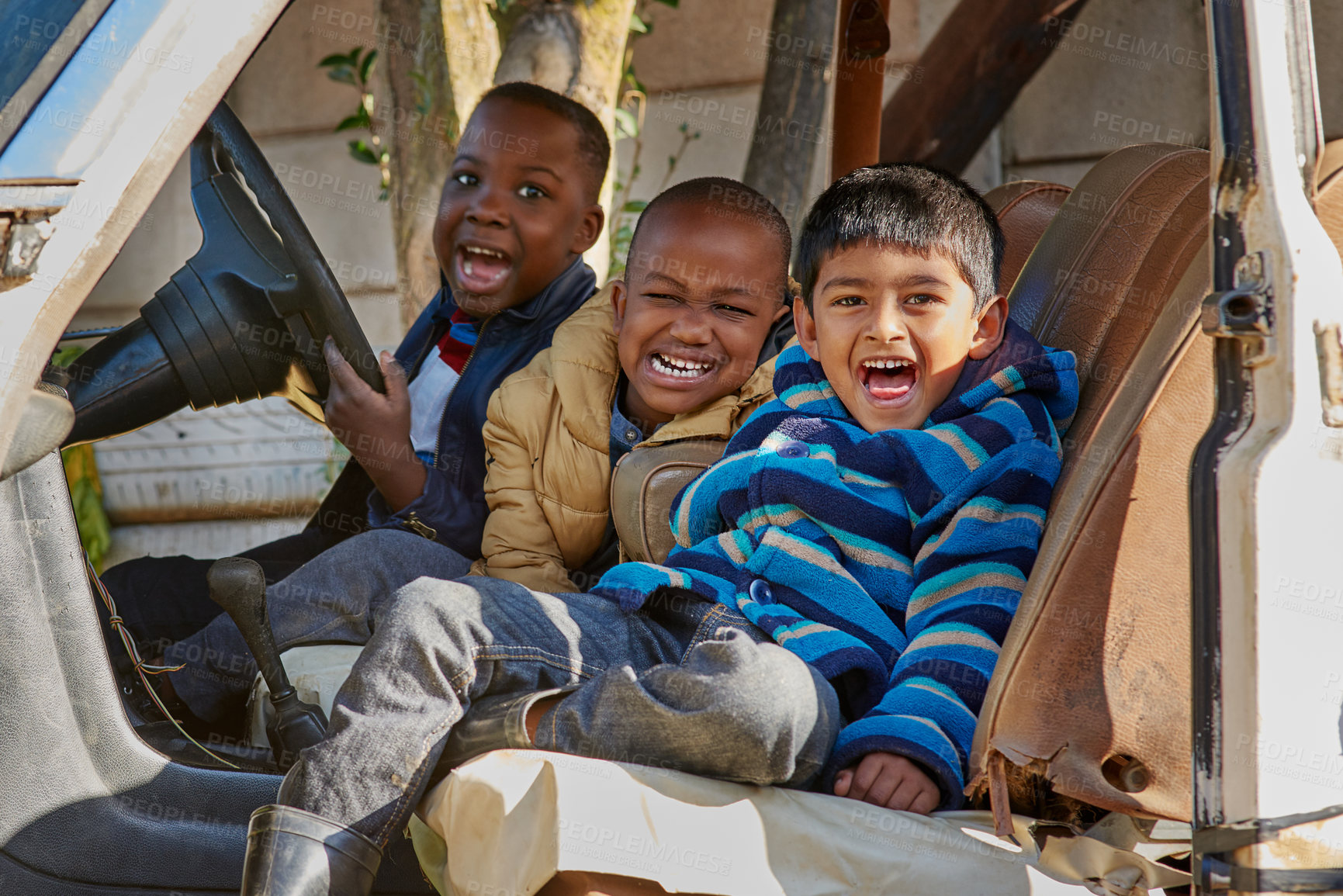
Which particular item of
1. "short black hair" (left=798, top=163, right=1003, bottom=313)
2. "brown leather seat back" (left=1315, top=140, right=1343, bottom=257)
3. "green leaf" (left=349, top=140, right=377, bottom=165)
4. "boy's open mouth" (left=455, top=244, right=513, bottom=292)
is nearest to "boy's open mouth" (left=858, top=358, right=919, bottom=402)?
"short black hair" (left=798, top=163, right=1003, bottom=313)

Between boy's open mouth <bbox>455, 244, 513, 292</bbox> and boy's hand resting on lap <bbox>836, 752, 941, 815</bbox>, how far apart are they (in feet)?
4.64

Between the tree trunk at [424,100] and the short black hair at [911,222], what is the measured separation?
1.79 m

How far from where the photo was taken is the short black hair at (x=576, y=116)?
2451mm

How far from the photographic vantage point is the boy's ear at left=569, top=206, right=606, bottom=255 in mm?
2518

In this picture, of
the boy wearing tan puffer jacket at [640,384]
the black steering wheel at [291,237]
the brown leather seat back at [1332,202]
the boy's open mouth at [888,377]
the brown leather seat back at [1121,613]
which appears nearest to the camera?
the brown leather seat back at [1121,613]

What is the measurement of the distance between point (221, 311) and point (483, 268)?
63cm

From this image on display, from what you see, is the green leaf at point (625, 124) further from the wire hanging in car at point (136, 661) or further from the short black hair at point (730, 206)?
the wire hanging in car at point (136, 661)

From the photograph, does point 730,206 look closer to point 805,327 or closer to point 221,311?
point 805,327

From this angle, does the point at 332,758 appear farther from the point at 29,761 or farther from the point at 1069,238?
the point at 1069,238

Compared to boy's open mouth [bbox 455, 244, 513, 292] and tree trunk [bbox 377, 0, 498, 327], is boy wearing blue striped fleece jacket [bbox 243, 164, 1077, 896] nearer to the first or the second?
boy's open mouth [bbox 455, 244, 513, 292]

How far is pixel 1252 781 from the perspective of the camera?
38.8 inches

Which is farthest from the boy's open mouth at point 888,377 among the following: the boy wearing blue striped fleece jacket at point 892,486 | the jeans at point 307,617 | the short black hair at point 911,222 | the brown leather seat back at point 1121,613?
the jeans at point 307,617

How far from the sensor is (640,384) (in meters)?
1.98

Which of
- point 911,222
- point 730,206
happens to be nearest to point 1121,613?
point 911,222
